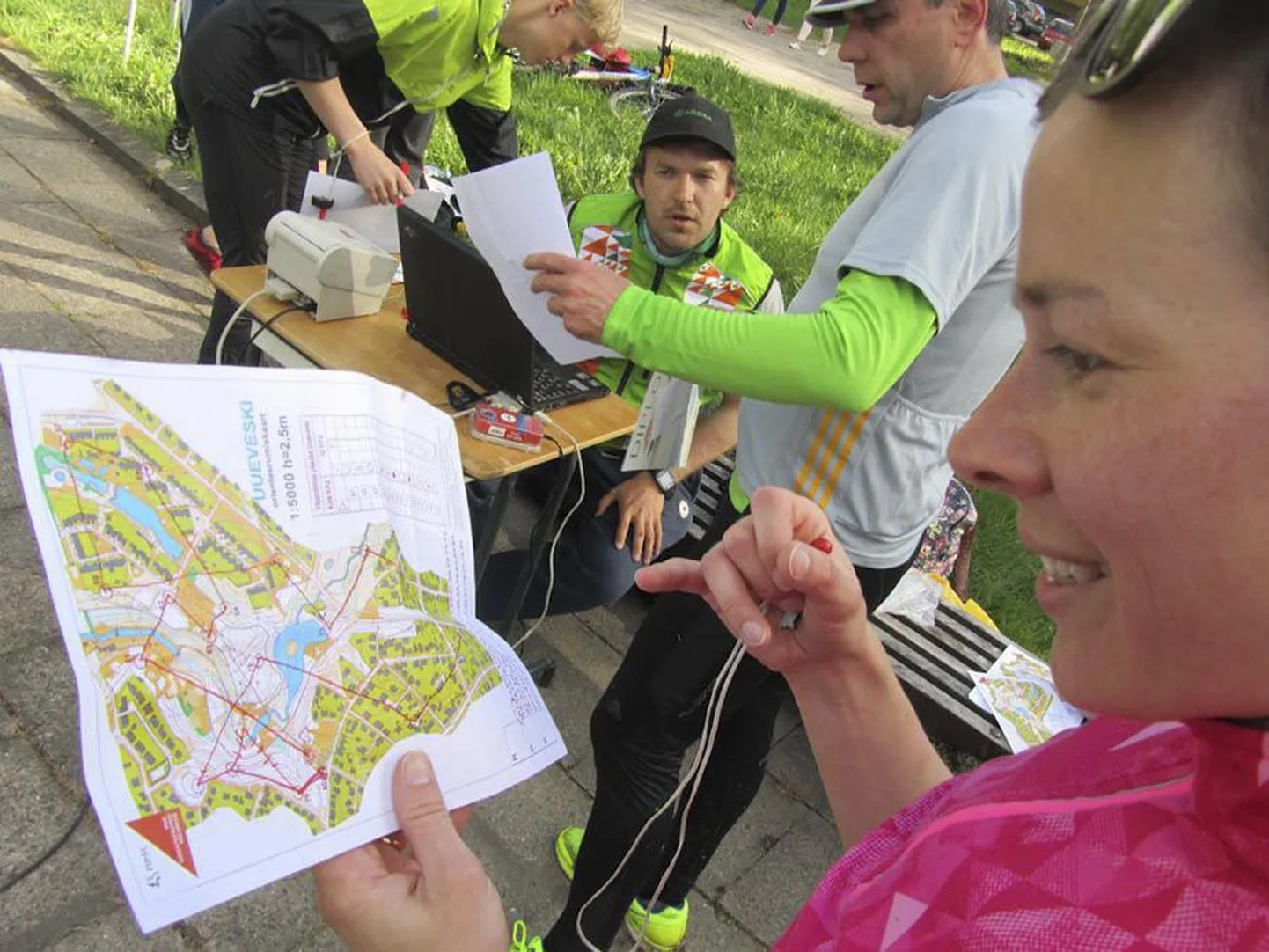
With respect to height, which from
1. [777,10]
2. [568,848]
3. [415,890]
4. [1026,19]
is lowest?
[568,848]

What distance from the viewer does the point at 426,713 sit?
0.97 meters

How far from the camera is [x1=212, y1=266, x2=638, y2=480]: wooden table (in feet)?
7.28

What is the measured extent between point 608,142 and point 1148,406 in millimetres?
6619

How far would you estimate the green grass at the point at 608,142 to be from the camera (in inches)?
155

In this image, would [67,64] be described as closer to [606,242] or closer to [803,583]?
[606,242]

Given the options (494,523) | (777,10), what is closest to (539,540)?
(494,523)

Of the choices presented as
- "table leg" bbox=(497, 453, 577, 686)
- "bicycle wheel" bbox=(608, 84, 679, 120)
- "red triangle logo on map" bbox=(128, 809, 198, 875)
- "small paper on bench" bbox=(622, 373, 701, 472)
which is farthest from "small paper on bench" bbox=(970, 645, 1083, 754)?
"bicycle wheel" bbox=(608, 84, 679, 120)

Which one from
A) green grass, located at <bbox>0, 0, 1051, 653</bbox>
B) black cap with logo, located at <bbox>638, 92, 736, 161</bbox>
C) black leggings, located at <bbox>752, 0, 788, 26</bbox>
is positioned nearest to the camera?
black cap with logo, located at <bbox>638, 92, 736, 161</bbox>

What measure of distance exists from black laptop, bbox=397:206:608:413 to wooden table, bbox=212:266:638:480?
0.04 m

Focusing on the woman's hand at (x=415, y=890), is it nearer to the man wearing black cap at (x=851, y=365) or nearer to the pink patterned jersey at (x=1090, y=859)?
the pink patterned jersey at (x=1090, y=859)

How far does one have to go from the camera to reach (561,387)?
2398mm

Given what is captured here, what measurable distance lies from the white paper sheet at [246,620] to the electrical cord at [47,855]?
1.42 meters

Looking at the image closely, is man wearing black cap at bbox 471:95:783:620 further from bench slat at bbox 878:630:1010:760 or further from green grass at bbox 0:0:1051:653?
green grass at bbox 0:0:1051:653

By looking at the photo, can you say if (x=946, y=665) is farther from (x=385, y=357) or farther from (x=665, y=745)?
(x=385, y=357)
